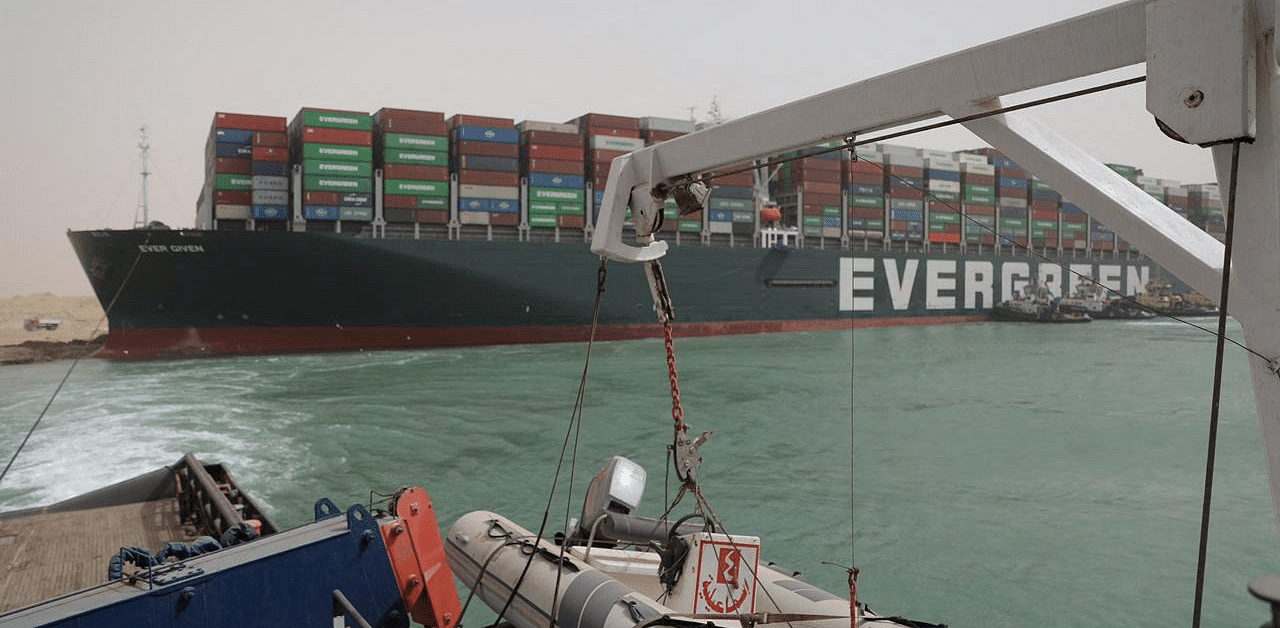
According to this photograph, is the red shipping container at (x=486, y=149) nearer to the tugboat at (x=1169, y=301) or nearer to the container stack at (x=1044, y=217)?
the container stack at (x=1044, y=217)

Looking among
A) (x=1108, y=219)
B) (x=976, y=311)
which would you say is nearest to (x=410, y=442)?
(x=1108, y=219)

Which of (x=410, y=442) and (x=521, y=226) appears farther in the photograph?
(x=521, y=226)

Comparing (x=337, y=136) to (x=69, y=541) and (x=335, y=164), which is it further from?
(x=69, y=541)

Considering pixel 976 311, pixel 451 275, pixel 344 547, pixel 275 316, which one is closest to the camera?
pixel 344 547

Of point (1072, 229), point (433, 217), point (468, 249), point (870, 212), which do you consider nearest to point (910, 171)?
point (870, 212)

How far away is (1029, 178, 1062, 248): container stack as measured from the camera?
3425cm

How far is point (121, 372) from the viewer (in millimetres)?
17422

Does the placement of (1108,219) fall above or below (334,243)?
below

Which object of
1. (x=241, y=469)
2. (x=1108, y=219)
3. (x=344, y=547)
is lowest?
(x=241, y=469)

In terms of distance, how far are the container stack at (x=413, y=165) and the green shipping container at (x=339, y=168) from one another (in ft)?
1.89

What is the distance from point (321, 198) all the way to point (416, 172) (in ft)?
8.81

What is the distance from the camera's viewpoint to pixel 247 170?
21.2 meters

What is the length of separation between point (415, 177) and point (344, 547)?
2024 centimetres

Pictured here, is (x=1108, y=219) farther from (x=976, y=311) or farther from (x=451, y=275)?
(x=976, y=311)
